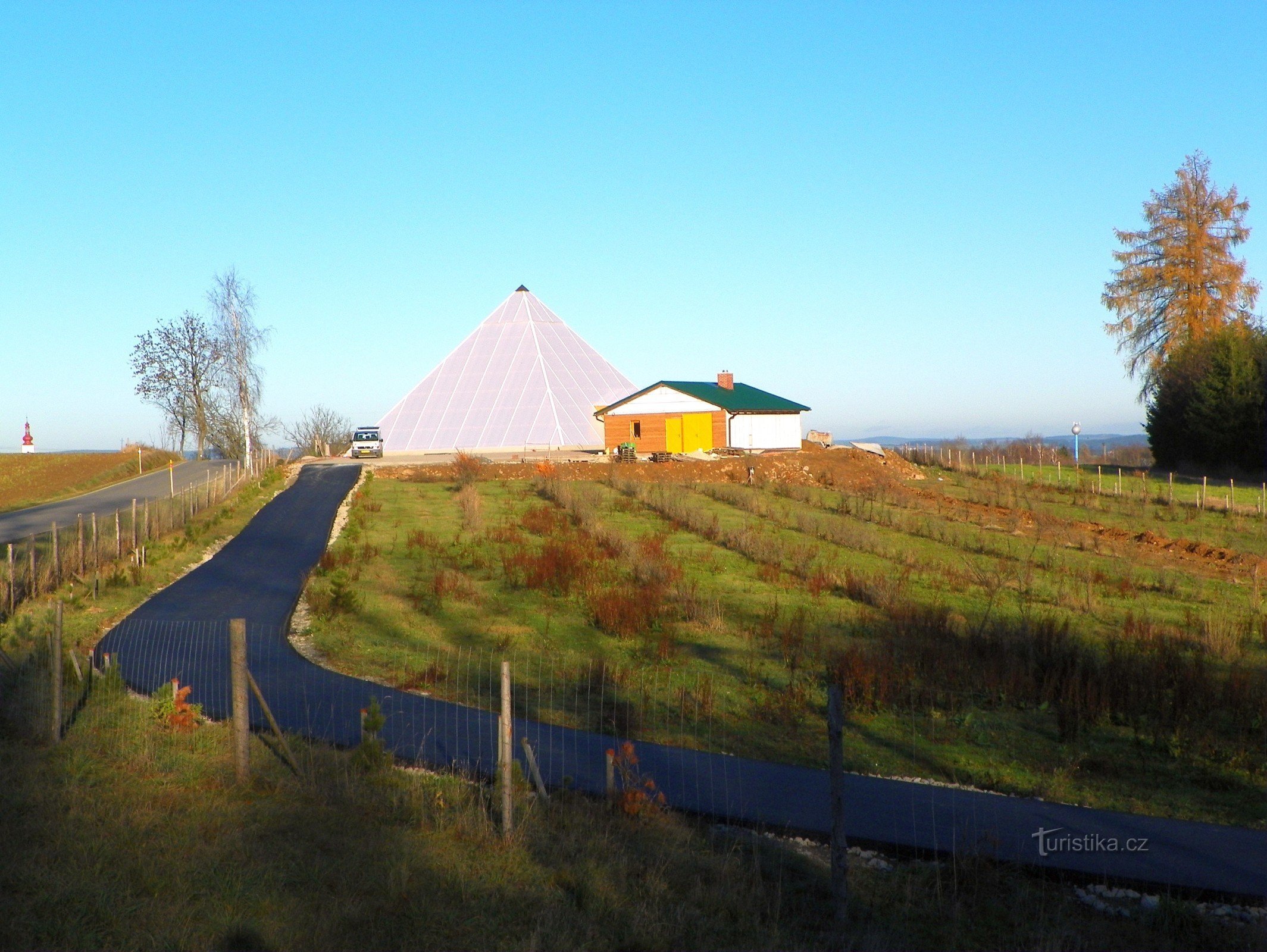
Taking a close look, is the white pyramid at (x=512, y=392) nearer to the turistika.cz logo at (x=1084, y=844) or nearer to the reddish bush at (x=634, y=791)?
the reddish bush at (x=634, y=791)

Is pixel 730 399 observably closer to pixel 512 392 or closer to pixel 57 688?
pixel 512 392

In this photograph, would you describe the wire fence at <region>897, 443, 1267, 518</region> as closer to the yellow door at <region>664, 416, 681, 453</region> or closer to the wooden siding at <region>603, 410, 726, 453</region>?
the wooden siding at <region>603, 410, 726, 453</region>

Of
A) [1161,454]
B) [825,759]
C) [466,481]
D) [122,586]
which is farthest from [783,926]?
[1161,454]

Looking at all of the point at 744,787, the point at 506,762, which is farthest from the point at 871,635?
the point at 506,762

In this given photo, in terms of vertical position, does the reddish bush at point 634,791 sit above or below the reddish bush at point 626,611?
above

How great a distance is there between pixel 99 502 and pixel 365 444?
18.8 meters

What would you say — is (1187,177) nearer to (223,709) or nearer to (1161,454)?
(1161,454)

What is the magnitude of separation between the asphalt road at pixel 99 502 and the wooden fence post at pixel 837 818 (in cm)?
2253

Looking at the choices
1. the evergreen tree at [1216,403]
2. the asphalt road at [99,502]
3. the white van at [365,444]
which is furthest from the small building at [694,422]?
the asphalt road at [99,502]

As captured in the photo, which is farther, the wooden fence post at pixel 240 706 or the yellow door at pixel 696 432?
the yellow door at pixel 696 432

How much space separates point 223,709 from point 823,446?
150 ft

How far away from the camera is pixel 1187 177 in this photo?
1913 inches

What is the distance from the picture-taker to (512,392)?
62.9 metres

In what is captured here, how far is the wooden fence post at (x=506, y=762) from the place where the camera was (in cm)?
619
